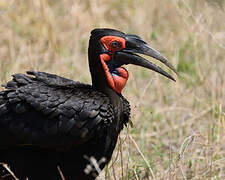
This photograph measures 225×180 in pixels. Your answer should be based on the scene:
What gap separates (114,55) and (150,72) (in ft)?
8.27

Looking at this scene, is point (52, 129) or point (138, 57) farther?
point (138, 57)

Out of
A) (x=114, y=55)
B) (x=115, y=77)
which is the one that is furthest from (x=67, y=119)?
(x=114, y=55)

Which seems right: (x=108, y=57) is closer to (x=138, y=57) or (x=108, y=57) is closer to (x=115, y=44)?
(x=115, y=44)

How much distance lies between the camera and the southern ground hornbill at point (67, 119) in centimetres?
390

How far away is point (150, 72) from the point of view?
666cm

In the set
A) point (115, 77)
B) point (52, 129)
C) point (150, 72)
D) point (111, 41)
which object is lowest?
point (52, 129)

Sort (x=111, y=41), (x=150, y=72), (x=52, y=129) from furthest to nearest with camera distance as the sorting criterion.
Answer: (x=150, y=72), (x=111, y=41), (x=52, y=129)

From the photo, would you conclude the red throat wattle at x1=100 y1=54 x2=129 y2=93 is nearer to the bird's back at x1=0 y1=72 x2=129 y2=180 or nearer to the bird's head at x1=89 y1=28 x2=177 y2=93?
the bird's head at x1=89 y1=28 x2=177 y2=93

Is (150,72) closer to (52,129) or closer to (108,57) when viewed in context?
(108,57)

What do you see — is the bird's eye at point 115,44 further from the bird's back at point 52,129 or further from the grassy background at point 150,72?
the grassy background at point 150,72

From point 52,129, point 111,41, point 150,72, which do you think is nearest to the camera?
point 52,129

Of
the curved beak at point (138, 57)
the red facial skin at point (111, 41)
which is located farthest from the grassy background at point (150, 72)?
the red facial skin at point (111, 41)

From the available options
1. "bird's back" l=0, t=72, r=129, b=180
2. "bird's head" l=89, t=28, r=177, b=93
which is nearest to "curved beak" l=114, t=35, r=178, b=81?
"bird's head" l=89, t=28, r=177, b=93

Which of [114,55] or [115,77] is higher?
[114,55]
